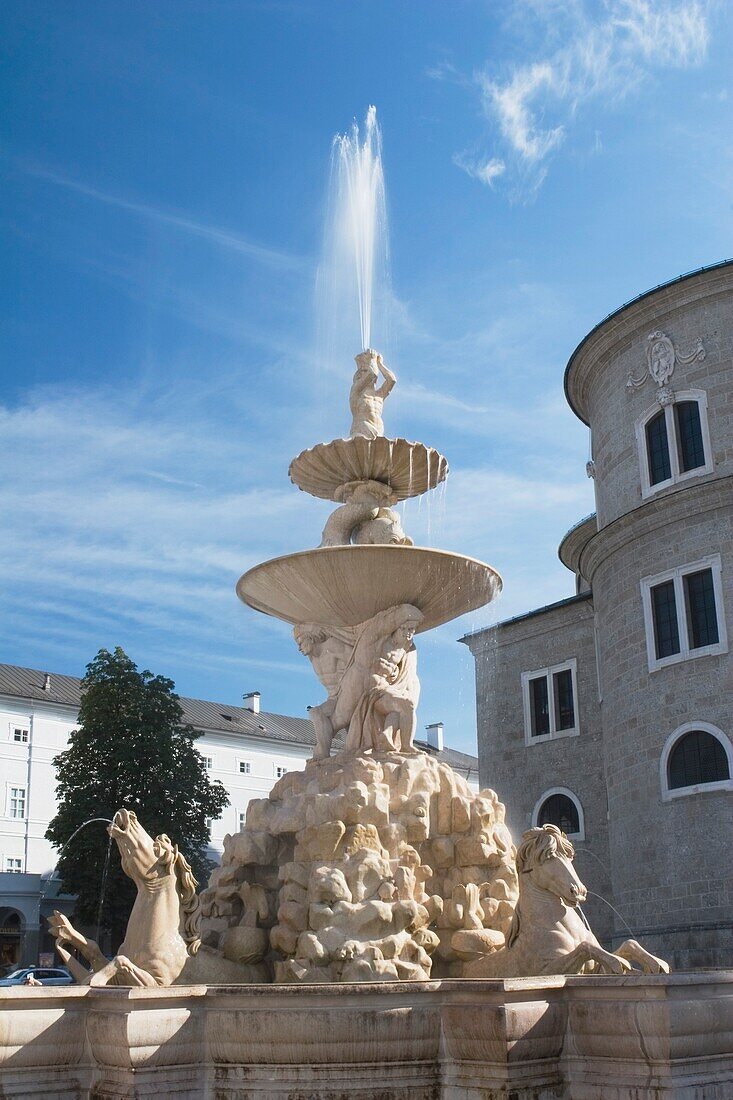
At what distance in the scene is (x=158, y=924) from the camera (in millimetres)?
8305

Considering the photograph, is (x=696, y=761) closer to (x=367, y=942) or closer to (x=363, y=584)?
(x=363, y=584)

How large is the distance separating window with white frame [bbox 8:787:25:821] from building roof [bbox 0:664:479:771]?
12.1 ft

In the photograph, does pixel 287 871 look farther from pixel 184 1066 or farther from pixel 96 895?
pixel 96 895

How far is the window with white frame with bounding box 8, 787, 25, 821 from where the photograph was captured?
1716 inches

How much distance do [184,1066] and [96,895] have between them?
2527cm

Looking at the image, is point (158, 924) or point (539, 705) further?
point (539, 705)

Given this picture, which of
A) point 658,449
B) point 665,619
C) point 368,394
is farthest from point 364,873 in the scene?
point 658,449

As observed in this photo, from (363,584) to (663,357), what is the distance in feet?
57.8

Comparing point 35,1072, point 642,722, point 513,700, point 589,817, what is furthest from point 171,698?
point 35,1072

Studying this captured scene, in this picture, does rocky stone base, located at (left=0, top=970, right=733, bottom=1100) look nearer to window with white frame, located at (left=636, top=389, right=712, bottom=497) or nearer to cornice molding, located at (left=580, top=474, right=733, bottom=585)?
cornice molding, located at (left=580, top=474, right=733, bottom=585)

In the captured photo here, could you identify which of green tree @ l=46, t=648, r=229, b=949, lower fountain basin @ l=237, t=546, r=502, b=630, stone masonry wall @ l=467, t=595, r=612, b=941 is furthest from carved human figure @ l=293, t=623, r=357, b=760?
green tree @ l=46, t=648, r=229, b=949

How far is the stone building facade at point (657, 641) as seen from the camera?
22.9 m

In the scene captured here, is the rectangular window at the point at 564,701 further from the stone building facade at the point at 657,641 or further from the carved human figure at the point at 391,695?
the carved human figure at the point at 391,695

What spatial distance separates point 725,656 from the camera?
23062mm
